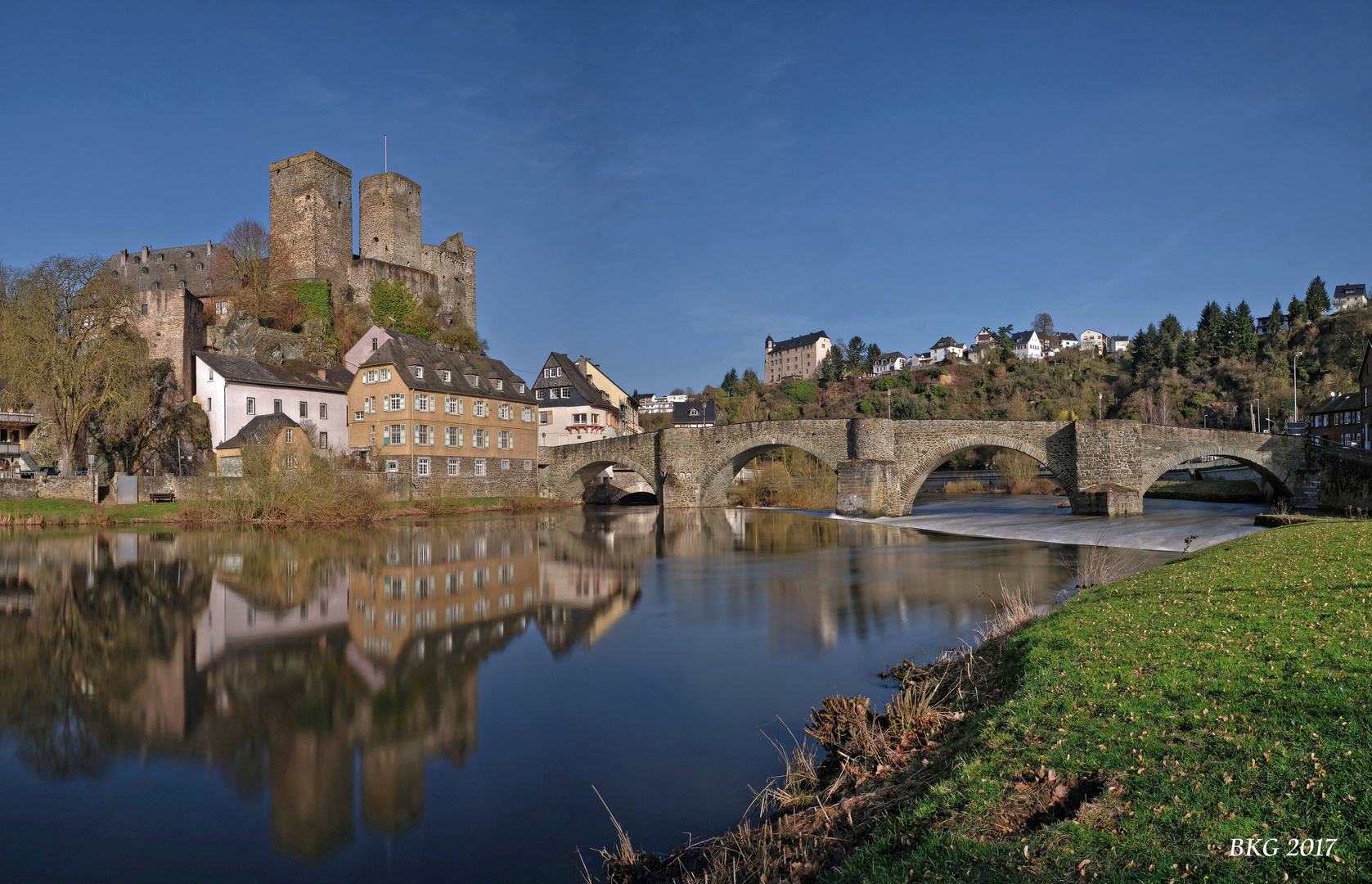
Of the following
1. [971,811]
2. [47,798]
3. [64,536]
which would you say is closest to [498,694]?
[47,798]

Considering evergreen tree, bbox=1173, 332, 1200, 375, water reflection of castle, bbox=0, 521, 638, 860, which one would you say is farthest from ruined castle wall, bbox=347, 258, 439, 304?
evergreen tree, bbox=1173, 332, 1200, 375

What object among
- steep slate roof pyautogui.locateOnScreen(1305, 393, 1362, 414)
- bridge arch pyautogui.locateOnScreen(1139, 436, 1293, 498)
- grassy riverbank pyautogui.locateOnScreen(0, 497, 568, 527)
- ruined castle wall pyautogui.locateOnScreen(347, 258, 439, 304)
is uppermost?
ruined castle wall pyautogui.locateOnScreen(347, 258, 439, 304)

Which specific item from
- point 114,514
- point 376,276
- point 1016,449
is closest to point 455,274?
point 376,276

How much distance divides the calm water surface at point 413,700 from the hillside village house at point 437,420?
1874cm

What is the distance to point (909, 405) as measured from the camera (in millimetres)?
75438

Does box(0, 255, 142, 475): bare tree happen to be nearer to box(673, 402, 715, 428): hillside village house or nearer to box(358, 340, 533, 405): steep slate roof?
box(358, 340, 533, 405): steep slate roof

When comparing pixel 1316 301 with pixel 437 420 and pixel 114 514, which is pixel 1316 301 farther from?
pixel 114 514

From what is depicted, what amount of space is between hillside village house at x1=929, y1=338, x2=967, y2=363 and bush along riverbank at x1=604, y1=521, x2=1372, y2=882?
4392 inches

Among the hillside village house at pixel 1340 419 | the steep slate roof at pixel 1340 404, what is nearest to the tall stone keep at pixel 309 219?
the hillside village house at pixel 1340 419

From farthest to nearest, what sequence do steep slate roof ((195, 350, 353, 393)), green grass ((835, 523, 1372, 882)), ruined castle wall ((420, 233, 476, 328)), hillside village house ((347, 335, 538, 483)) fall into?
1. ruined castle wall ((420, 233, 476, 328))
2. hillside village house ((347, 335, 538, 483))
3. steep slate roof ((195, 350, 353, 393))
4. green grass ((835, 523, 1372, 882))

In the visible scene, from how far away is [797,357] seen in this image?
403ft

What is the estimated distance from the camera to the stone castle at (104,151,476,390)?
1540 inches

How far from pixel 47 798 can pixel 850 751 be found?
5844mm

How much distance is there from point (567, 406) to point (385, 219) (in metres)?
17.8
